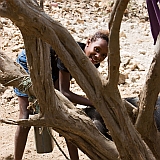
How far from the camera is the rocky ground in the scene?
3947 mm

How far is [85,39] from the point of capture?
6.64 meters

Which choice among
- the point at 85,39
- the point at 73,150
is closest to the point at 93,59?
the point at 73,150

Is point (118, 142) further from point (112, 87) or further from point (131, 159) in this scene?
point (112, 87)

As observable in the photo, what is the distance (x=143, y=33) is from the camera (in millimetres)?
7219

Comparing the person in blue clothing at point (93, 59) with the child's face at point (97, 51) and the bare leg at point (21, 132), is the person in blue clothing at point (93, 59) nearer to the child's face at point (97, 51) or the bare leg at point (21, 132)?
the child's face at point (97, 51)

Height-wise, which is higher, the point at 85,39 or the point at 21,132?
the point at 85,39

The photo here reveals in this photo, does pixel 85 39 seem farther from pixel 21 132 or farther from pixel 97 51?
pixel 97 51

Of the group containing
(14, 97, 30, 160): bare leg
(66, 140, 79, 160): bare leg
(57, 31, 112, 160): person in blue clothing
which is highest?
(57, 31, 112, 160): person in blue clothing

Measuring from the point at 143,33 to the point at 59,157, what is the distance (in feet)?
13.1

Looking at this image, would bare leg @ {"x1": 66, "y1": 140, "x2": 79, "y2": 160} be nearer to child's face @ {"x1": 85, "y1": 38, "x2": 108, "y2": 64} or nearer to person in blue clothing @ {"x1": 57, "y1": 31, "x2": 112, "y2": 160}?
person in blue clothing @ {"x1": 57, "y1": 31, "x2": 112, "y2": 160}

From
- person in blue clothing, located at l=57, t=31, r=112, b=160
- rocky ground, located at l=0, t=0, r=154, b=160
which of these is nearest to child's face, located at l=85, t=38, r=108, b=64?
person in blue clothing, located at l=57, t=31, r=112, b=160

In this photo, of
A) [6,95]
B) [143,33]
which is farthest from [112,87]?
[143,33]

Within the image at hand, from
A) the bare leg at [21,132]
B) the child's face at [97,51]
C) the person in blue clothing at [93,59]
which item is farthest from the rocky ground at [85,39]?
the child's face at [97,51]

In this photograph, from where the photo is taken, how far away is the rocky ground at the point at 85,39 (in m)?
3.95
